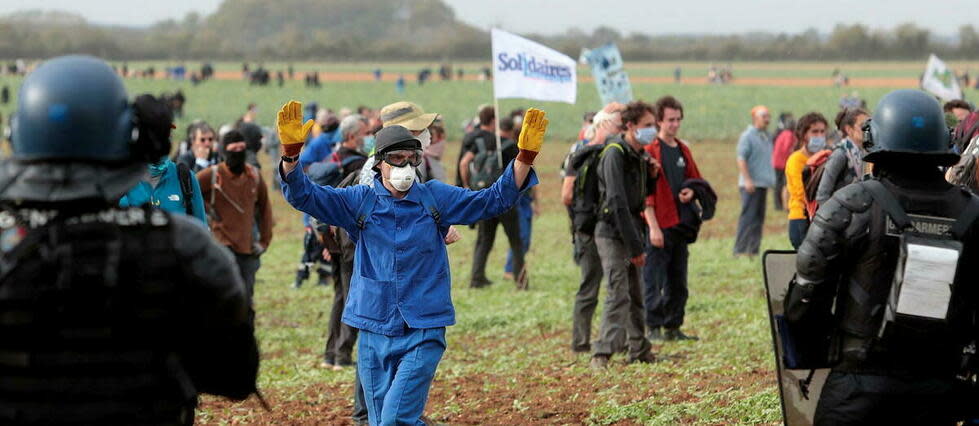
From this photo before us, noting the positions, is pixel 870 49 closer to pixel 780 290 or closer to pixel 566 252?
pixel 566 252

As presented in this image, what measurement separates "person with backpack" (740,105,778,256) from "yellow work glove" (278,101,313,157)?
11444 millimetres

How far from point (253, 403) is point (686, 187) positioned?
4.05m

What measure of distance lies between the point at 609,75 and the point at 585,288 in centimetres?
620

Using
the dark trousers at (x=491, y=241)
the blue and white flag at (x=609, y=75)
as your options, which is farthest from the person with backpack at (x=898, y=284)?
the blue and white flag at (x=609, y=75)

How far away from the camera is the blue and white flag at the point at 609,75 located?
53.2 feet

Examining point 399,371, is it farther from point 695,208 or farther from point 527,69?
point 527,69

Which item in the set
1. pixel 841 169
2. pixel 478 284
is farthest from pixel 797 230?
pixel 478 284

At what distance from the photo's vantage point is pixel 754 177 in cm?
1691

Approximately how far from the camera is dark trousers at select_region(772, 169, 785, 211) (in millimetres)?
21706

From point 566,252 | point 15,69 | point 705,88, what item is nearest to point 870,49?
point 705,88

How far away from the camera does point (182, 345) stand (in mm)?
3338

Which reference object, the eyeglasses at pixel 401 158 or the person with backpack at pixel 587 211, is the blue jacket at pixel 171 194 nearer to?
the eyeglasses at pixel 401 158

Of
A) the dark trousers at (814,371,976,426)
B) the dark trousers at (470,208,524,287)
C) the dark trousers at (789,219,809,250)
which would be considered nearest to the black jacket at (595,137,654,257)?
the dark trousers at (789,219,809,250)

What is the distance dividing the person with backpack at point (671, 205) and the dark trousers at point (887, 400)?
244 inches
